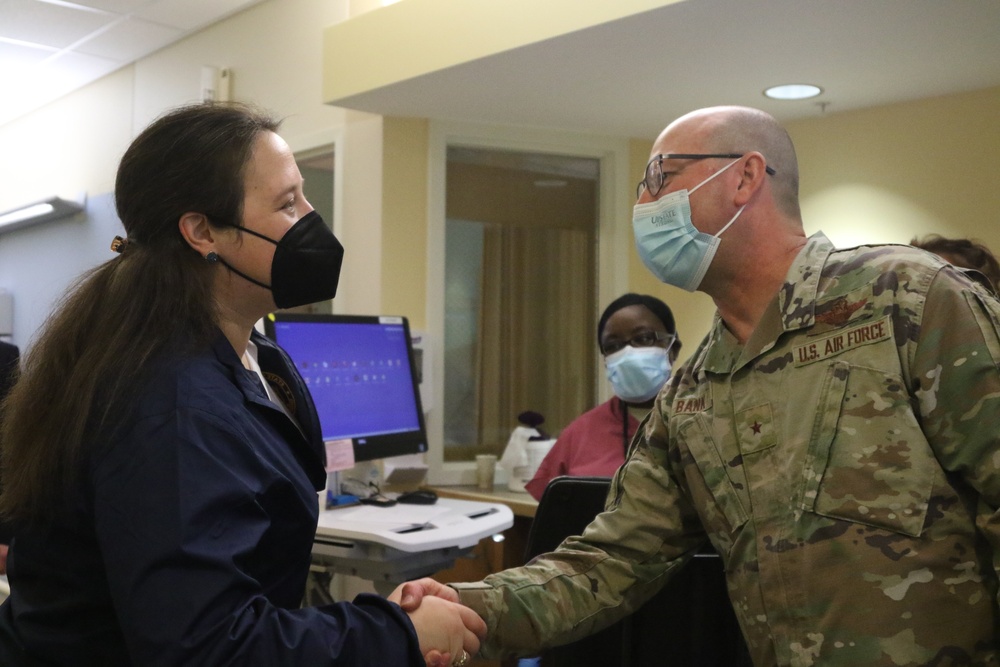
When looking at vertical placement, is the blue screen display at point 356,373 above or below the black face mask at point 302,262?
below

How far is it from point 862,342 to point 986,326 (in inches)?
7.0

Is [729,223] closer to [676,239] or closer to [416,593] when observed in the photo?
[676,239]

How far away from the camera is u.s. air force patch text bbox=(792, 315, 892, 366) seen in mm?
1447

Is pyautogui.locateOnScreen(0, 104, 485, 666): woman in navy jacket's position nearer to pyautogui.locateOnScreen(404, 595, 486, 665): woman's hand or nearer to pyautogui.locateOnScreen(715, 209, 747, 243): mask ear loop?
pyautogui.locateOnScreen(404, 595, 486, 665): woman's hand

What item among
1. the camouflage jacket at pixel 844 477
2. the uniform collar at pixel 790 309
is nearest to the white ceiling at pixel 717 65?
the uniform collar at pixel 790 309

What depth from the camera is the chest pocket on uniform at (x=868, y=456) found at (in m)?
1.38

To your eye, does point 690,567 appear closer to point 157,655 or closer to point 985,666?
point 985,666

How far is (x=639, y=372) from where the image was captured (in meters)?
2.99

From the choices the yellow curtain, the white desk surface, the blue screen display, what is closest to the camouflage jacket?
the white desk surface

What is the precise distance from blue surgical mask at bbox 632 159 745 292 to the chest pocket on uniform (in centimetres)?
34

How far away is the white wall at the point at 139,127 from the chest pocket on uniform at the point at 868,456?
2040mm

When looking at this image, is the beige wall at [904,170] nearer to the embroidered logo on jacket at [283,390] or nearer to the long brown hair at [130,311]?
the embroidered logo on jacket at [283,390]

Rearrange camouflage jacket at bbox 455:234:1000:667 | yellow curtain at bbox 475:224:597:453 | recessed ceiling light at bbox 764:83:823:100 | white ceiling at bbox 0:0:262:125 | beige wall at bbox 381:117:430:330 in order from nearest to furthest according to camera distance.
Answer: camouflage jacket at bbox 455:234:1000:667
recessed ceiling light at bbox 764:83:823:100
beige wall at bbox 381:117:430:330
yellow curtain at bbox 475:224:597:453
white ceiling at bbox 0:0:262:125

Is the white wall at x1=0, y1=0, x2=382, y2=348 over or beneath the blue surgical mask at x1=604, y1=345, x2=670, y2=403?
over
